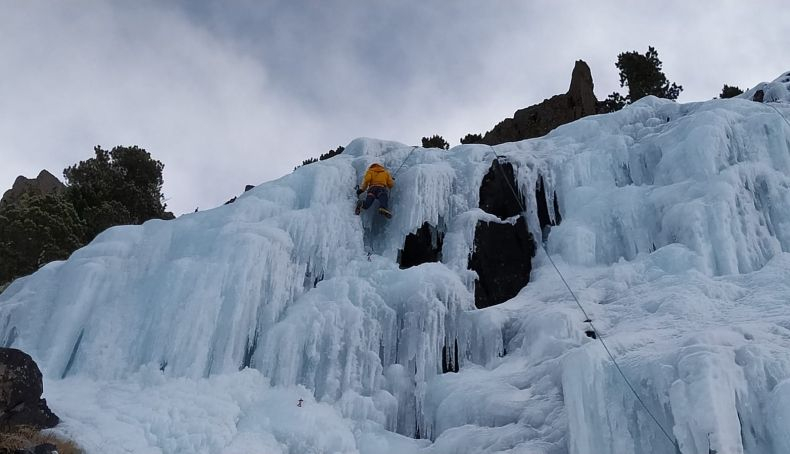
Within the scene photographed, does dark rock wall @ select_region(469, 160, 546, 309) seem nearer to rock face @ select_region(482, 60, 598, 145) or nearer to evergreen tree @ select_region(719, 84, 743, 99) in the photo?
rock face @ select_region(482, 60, 598, 145)

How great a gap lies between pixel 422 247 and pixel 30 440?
7412 millimetres

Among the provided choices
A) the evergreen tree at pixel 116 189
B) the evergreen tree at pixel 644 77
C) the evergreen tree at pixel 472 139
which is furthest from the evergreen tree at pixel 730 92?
the evergreen tree at pixel 116 189

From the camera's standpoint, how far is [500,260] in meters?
12.5

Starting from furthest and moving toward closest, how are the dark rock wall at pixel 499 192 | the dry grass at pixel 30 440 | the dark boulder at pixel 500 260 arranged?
the dark rock wall at pixel 499 192, the dark boulder at pixel 500 260, the dry grass at pixel 30 440

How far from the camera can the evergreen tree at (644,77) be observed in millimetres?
24000

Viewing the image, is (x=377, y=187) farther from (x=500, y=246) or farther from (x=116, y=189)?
(x=116, y=189)

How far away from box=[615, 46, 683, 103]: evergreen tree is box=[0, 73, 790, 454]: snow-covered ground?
10220 mm

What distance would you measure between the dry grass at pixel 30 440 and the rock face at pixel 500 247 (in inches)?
266

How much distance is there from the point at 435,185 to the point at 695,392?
7.83 meters

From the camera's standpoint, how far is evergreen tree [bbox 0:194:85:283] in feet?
59.6

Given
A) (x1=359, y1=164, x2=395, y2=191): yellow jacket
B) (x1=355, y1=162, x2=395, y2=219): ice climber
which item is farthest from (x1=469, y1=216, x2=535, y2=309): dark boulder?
(x1=359, y1=164, x2=395, y2=191): yellow jacket

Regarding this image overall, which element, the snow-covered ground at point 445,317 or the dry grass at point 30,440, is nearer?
the snow-covered ground at point 445,317

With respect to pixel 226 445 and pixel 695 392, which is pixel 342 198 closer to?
pixel 226 445

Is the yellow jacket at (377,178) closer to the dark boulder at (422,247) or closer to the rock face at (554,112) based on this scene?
the dark boulder at (422,247)
